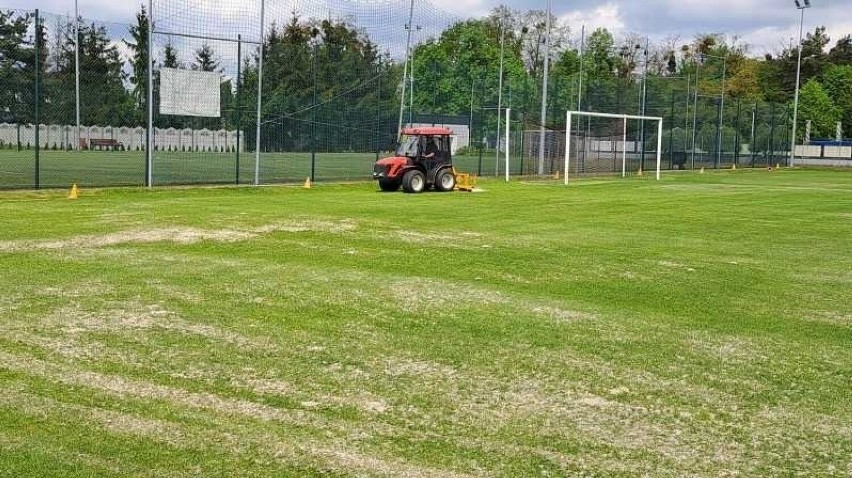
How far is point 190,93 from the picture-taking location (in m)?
24.1

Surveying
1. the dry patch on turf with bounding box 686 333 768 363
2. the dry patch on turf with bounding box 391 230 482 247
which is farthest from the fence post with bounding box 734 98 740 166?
the dry patch on turf with bounding box 686 333 768 363

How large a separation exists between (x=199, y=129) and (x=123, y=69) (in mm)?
2548

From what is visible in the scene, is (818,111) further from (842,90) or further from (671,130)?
(671,130)

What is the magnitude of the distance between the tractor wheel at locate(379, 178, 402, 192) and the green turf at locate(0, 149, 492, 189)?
3.48 metres

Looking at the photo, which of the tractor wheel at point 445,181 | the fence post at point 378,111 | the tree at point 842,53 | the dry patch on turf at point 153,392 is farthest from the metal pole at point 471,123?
the tree at point 842,53

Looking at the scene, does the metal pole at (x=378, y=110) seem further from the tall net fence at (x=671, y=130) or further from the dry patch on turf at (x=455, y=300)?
the dry patch on turf at (x=455, y=300)

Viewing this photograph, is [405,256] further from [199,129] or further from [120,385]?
[199,129]

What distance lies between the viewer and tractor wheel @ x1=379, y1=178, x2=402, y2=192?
79.2 feet

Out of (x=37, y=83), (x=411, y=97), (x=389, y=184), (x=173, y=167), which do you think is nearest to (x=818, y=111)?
(x=411, y=97)

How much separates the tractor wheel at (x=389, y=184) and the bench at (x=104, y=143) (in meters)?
7.55

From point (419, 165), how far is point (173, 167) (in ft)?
23.5

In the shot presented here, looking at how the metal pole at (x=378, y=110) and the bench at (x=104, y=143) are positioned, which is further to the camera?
the metal pole at (x=378, y=110)

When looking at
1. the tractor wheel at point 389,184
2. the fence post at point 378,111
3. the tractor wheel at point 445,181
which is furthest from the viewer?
the fence post at point 378,111

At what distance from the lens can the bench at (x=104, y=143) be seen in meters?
25.1
